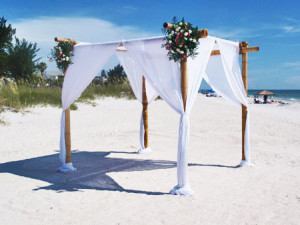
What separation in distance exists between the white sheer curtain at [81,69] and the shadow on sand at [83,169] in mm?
334

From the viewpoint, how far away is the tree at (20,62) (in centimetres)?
2110

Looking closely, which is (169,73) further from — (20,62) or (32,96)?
(20,62)

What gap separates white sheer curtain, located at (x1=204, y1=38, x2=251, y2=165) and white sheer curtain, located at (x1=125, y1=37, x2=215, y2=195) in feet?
2.51

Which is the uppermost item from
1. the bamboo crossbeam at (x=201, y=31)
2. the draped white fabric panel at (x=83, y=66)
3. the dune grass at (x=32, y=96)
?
the bamboo crossbeam at (x=201, y=31)

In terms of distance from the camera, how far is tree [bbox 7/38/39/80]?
2110 centimetres

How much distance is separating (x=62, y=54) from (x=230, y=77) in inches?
116

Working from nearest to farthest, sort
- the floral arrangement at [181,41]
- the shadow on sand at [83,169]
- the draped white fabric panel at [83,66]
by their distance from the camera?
the floral arrangement at [181,41], the shadow on sand at [83,169], the draped white fabric panel at [83,66]

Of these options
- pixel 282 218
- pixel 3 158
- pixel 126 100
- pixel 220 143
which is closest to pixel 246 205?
pixel 282 218

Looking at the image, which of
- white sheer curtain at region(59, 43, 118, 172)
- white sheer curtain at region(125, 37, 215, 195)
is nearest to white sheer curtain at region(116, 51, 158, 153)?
white sheer curtain at region(59, 43, 118, 172)

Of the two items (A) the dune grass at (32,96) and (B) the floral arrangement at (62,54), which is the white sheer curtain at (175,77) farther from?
(A) the dune grass at (32,96)

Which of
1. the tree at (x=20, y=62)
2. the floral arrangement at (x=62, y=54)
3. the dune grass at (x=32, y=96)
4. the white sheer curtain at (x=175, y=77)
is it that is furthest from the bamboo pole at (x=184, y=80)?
the tree at (x=20, y=62)

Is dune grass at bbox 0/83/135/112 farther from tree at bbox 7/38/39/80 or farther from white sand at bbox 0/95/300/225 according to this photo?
tree at bbox 7/38/39/80

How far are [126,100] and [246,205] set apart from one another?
11569 mm

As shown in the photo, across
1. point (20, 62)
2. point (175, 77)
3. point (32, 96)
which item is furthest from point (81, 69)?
point (20, 62)
